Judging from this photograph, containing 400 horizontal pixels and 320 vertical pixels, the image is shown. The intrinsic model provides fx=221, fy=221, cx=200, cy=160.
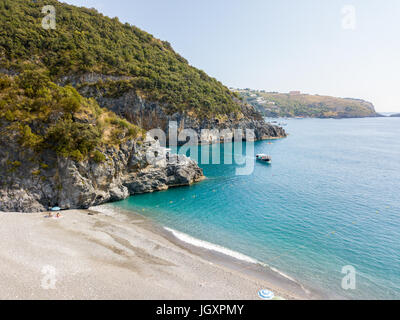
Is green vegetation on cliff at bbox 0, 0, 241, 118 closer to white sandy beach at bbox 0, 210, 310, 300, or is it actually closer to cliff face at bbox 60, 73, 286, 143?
cliff face at bbox 60, 73, 286, 143

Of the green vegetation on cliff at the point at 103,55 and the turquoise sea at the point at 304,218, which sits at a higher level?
the green vegetation on cliff at the point at 103,55

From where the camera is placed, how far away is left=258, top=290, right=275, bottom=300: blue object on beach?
52.5ft

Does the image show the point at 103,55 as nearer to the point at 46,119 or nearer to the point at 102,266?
the point at 46,119

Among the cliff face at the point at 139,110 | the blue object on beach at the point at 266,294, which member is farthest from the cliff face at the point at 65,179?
the cliff face at the point at 139,110

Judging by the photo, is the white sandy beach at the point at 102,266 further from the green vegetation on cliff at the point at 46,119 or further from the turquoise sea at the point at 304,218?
the green vegetation on cliff at the point at 46,119

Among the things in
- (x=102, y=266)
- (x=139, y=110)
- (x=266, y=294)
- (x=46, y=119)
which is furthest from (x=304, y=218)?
(x=139, y=110)

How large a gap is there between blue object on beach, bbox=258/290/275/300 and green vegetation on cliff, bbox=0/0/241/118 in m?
72.9

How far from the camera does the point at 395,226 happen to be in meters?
27.7

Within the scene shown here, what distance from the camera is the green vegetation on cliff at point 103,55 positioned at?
2501 inches

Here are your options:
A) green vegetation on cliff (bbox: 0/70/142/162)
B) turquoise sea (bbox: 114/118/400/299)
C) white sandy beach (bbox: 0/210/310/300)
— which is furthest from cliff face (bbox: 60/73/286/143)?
white sandy beach (bbox: 0/210/310/300)

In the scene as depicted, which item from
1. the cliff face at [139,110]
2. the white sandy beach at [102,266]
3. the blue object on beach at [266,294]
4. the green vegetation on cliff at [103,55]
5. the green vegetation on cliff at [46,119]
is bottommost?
the blue object on beach at [266,294]

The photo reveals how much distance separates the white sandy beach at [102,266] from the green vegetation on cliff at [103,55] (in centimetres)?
5535

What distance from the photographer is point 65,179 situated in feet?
96.7

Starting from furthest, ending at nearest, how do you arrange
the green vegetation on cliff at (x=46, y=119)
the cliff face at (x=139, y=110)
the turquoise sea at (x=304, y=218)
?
the cliff face at (x=139, y=110) < the green vegetation on cliff at (x=46, y=119) < the turquoise sea at (x=304, y=218)
